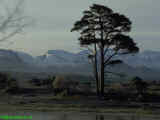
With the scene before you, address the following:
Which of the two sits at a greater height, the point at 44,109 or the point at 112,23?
the point at 112,23

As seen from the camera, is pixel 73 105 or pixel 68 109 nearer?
pixel 68 109

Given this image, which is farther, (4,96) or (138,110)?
(4,96)

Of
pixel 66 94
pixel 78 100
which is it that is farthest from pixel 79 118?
pixel 66 94

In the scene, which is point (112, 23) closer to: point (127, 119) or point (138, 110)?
point (138, 110)

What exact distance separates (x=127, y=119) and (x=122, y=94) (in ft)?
49.2

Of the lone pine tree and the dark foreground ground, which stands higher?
the lone pine tree

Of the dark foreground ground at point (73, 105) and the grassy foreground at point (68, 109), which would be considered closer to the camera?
the grassy foreground at point (68, 109)

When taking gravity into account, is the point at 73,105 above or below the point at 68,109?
above

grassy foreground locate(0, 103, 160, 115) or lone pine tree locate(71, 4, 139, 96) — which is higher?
lone pine tree locate(71, 4, 139, 96)

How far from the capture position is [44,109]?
30281 mm

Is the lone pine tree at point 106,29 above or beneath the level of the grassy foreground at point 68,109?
above

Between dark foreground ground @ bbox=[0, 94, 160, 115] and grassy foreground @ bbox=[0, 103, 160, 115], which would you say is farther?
dark foreground ground @ bbox=[0, 94, 160, 115]

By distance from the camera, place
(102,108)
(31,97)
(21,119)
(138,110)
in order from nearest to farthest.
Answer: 1. (21,119)
2. (138,110)
3. (102,108)
4. (31,97)

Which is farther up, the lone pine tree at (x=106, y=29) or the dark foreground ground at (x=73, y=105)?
the lone pine tree at (x=106, y=29)
